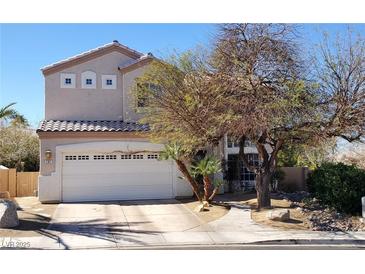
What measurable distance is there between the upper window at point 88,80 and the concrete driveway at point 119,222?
18.4 feet

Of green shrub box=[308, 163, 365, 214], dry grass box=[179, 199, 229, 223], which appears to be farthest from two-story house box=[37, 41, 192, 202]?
green shrub box=[308, 163, 365, 214]

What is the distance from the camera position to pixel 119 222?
44.7ft

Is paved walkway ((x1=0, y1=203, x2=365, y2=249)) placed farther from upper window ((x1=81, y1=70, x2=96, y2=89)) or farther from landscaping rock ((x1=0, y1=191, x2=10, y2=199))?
upper window ((x1=81, y1=70, x2=96, y2=89))

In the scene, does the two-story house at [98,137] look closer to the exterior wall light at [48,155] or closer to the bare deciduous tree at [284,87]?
the exterior wall light at [48,155]

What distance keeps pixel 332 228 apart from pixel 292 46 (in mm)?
5584

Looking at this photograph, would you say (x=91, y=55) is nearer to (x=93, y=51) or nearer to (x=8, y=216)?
(x=93, y=51)

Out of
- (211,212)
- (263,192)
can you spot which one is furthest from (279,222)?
(211,212)

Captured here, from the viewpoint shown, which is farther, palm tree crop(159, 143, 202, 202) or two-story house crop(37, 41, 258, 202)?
two-story house crop(37, 41, 258, 202)

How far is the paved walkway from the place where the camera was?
10945 millimetres

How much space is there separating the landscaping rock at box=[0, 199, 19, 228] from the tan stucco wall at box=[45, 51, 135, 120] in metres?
7.96

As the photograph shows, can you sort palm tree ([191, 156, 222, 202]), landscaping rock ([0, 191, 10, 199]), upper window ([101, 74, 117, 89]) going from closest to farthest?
1. palm tree ([191, 156, 222, 202])
2. landscaping rock ([0, 191, 10, 199])
3. upper window ([101, 74, 117, 89])

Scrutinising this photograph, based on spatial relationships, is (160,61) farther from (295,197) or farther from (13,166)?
(13,166)

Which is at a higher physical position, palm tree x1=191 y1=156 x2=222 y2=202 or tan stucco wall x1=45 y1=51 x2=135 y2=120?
tan stucco wall x1=45 y1=51 x2=135 y2=120
